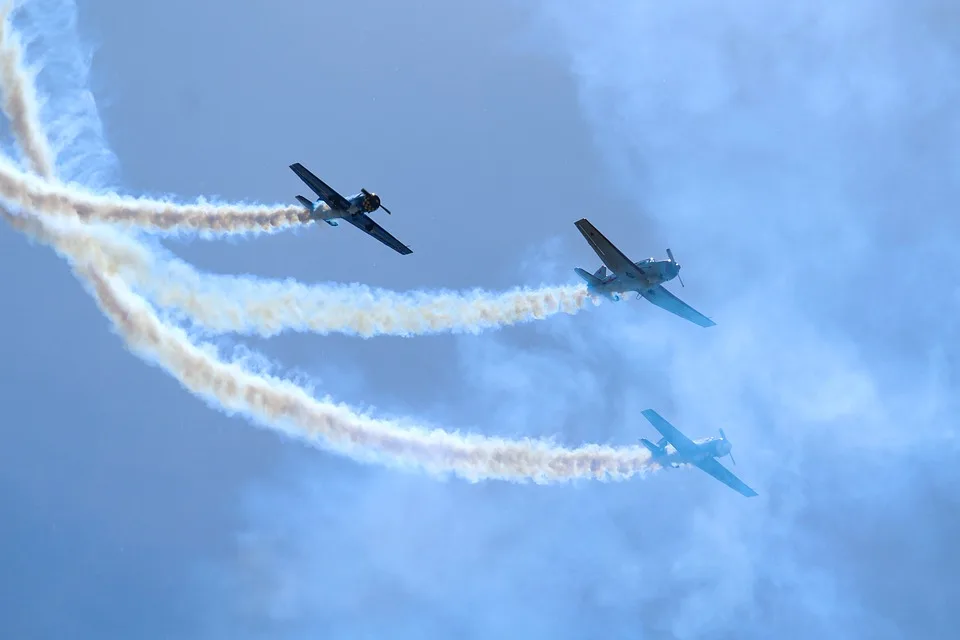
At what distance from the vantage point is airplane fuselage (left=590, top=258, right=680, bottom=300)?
7219 centimetres

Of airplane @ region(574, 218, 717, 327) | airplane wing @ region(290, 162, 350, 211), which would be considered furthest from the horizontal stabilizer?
airplane wing @ region(290, 162, 350, 211)

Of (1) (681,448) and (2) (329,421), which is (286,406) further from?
(1) (681,448)

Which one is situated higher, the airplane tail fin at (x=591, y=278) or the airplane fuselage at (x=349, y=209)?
the airplane tail fin at (x=591, y=278)

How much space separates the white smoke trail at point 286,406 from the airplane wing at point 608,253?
13171 millimetres

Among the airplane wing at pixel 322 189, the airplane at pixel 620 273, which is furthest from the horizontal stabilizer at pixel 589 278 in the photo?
the airplane wing at pixel 322 189

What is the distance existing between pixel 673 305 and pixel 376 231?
19.5m

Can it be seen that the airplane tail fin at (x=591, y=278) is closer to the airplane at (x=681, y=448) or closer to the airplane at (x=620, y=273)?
the airplane at (x=620, y=273)

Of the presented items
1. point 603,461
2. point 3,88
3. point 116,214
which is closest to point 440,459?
point 603,461

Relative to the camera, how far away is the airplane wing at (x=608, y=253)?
7025cm

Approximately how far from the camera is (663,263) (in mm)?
72312

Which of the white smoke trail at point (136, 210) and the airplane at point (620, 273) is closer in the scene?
the white smoke trail at point (136, 210)

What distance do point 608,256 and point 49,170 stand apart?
2995 cm

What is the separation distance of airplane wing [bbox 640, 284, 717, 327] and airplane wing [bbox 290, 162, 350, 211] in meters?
18.7

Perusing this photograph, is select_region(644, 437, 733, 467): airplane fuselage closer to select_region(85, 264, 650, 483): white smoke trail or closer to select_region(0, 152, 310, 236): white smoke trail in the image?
select_region(85, 264, 650, 483): white smoke trail
